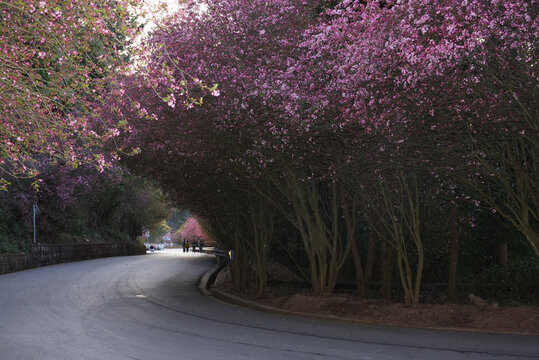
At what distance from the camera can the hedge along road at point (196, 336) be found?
30.3ft

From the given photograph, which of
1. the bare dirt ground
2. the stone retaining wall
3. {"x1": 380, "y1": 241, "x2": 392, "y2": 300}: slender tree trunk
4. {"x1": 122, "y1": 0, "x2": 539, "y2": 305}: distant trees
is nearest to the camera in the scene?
{"x1": 122, "y1": 0, "x2": 539, "y2": 305}: distant trees

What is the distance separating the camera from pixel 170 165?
59.8 ft

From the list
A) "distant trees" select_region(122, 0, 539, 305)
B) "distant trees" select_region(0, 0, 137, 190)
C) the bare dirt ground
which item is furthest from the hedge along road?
"distant trees" select_region(0, 0, 137, 190)

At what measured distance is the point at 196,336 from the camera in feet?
36.1

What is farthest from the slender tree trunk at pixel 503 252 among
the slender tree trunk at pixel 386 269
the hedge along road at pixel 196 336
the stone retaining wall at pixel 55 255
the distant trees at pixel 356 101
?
the stone retaining wall at pixel 55 255

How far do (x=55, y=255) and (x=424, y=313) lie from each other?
28795 millimetres

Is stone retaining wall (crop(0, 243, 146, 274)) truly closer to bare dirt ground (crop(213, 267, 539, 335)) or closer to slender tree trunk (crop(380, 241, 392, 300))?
bare dirt ground (crop(213, 267, 539, 335))

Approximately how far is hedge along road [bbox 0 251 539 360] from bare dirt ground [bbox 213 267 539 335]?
669 millimetres

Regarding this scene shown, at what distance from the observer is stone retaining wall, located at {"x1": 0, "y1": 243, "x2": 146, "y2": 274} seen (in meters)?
28.8

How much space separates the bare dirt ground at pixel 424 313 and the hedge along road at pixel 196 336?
26.4 inches

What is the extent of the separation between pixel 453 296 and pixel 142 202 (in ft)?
139

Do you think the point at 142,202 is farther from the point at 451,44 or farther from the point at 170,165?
the point at 451,44

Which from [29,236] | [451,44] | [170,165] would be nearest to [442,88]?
[451,44]

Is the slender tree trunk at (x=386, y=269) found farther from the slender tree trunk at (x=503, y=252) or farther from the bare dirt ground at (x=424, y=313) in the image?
the slender tree trunk at (x=503, y=252)
